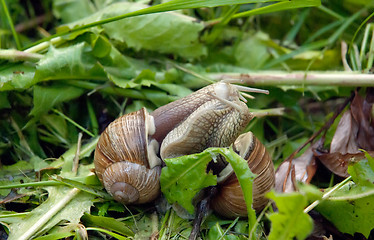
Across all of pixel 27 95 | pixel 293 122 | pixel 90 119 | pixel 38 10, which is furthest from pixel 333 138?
pixel 38 10

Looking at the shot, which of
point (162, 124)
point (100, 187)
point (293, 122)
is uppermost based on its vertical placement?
point (162, 124)

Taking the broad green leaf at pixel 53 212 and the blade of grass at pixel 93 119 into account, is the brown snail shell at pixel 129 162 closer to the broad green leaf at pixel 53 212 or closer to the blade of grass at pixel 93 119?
the broad green leaf at pixel 53 212

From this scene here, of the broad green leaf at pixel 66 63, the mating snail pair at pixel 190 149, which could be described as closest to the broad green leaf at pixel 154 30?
the broad green leaf at pixel 66 63

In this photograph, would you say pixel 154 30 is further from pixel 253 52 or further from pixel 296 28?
pixel 296 28

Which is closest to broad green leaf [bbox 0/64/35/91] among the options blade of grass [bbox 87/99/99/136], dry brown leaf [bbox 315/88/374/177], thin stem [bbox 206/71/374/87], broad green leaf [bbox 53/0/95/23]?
blade of grass [bbox 87/99/99/136]

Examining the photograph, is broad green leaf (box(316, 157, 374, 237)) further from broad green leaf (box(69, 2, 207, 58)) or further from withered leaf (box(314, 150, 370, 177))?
broad green leaf (box(69, 2, 207, 58))

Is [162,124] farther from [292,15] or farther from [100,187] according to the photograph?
[292,15]
